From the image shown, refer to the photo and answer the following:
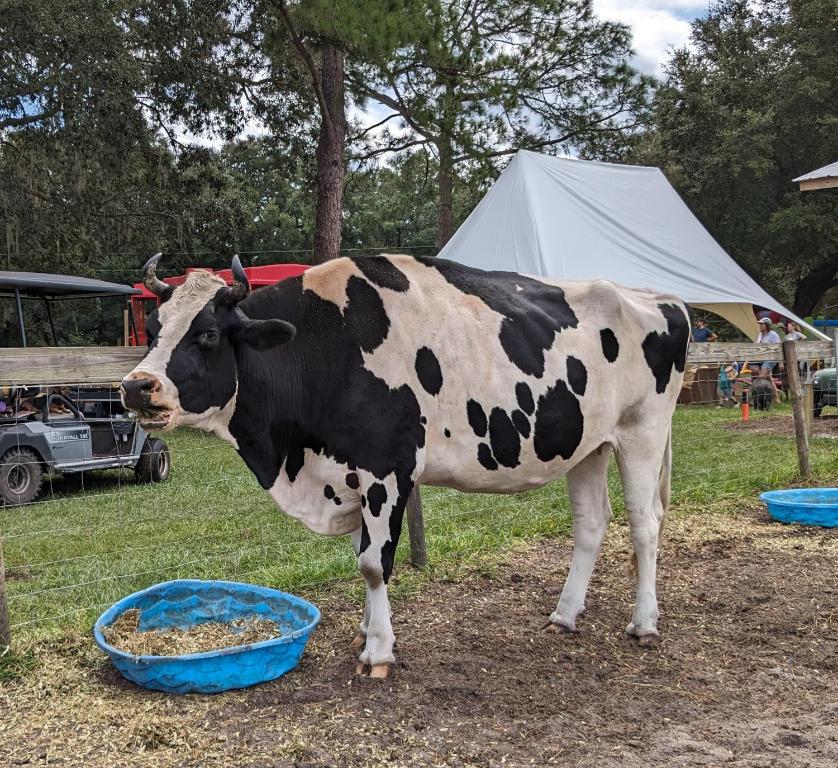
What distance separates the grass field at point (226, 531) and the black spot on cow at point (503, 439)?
55.3 inches

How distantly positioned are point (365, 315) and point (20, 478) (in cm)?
606

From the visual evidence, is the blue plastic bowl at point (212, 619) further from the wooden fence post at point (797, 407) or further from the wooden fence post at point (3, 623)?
the wooden fence post at point (797, 407)

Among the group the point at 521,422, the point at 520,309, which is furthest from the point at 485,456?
the point at 520,309

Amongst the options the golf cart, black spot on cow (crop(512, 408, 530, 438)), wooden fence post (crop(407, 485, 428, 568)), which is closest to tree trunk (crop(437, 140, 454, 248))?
the golf cart

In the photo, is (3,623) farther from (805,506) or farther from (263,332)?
(805,506)

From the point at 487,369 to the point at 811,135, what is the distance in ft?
76.8

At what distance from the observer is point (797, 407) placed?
26.1ft

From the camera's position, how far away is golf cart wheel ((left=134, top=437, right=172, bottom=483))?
9.52 meters

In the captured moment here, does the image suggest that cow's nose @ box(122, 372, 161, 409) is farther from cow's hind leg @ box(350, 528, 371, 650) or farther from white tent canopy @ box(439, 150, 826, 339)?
white tent canopy @ box(439, 150, 826, 339)

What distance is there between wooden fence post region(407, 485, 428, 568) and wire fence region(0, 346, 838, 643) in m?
0.14

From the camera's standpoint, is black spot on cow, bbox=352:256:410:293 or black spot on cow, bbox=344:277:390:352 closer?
black spot on cow, bbox=344:277:390:352

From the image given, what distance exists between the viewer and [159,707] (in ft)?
11.5

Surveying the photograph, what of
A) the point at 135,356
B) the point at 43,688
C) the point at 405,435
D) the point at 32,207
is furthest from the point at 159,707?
the point at 32,207

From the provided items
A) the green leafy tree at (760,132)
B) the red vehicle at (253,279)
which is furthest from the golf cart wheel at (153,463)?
the green leafy tree at (760,132)
